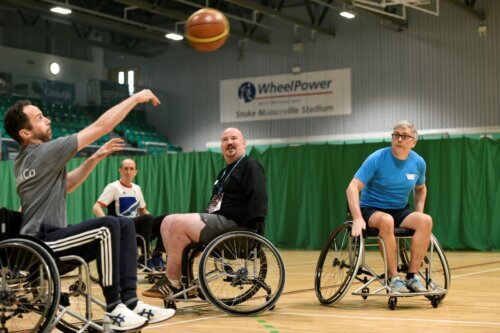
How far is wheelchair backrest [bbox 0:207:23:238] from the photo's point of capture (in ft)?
11.2

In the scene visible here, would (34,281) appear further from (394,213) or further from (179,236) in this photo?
(394,213)

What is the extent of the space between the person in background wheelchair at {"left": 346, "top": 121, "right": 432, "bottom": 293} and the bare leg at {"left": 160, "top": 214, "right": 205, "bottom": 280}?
0.93 metres

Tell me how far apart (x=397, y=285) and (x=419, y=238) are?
0.31 metres

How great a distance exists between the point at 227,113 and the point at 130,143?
94.4 inches

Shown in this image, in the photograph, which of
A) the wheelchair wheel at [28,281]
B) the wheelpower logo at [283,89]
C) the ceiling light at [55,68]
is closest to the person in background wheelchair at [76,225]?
the wheelchair wheel at [28,281]

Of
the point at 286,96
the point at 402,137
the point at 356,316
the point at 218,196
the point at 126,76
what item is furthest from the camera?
the point at 126,76

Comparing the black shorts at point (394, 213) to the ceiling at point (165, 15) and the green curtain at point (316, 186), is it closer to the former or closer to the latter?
the green curtain at point (316, 186)

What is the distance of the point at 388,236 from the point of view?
4.72 metres

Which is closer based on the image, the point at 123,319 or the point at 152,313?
the point at 123,319

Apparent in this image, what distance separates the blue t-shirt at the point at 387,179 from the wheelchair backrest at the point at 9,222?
2.22 m

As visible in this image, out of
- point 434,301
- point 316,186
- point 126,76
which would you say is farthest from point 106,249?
point 126,76

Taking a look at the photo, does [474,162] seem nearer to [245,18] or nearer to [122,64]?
[245,18]

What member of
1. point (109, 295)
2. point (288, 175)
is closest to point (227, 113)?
point (288, 175)

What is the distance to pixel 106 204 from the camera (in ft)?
24.2
